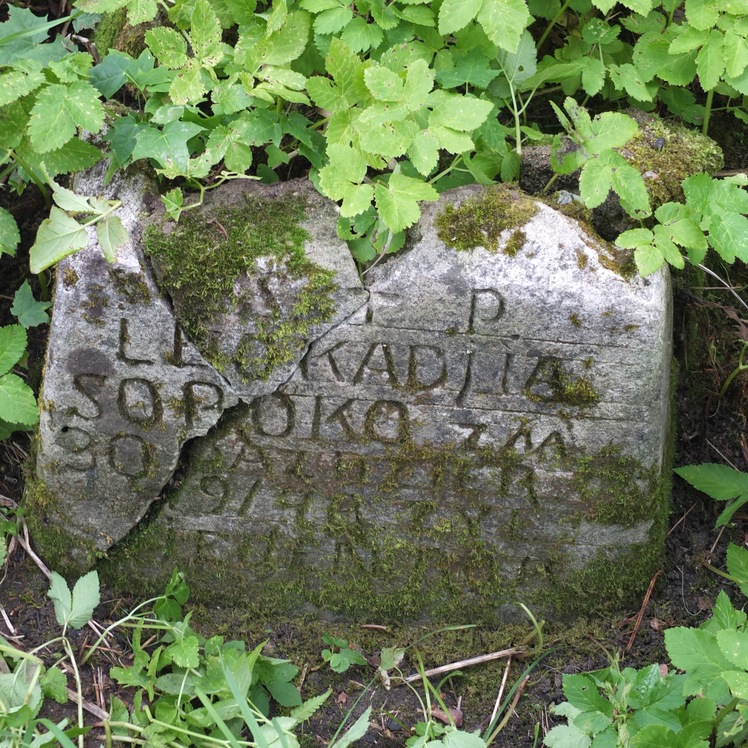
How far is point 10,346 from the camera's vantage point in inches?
98.0

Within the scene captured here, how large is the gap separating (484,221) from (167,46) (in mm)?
898

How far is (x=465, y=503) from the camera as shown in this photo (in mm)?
2490

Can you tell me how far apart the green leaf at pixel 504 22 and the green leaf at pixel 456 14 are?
1.0 inches

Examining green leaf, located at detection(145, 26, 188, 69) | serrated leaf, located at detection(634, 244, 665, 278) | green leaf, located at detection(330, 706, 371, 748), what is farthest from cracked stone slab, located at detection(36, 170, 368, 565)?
green leaf, located at detection(330, 706, 371, 748)

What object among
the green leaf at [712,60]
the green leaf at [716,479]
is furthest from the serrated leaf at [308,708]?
the green leaf at [712,60]

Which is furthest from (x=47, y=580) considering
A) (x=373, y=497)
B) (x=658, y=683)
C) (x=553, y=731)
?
(x=658, y=683)

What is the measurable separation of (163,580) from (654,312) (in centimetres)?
161

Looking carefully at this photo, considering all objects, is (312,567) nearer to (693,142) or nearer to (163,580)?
(163,580)

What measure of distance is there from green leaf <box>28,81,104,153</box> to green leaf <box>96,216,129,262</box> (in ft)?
0.70

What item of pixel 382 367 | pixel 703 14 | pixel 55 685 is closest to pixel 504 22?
pixel 703 14

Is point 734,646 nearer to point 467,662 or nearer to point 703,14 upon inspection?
point 467,662

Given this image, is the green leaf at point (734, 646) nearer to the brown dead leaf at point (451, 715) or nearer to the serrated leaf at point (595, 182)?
the brown dead leaf at point (451, 715)

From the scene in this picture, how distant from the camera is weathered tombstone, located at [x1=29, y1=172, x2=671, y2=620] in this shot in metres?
2.25

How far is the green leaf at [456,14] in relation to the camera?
85.0 inches
